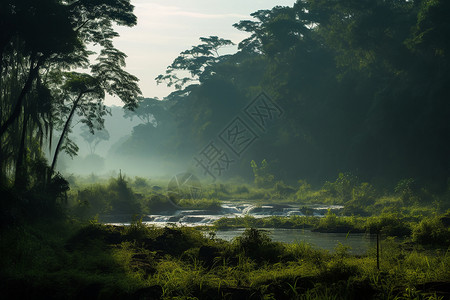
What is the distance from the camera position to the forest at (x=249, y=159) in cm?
705

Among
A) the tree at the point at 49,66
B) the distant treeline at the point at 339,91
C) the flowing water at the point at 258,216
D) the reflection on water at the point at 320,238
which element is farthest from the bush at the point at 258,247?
the distant treeline at the point at 339,91

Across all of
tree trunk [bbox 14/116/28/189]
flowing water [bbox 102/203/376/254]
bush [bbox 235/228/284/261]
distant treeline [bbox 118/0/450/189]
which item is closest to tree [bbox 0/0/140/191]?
tree trunk [bbox 14/116/28/189]

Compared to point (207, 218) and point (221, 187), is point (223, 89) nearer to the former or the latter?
point (221, 187)

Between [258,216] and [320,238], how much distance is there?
964cm

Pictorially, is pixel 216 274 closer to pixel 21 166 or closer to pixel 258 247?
pixel 258 247

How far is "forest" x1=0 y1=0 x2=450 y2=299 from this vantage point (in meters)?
7.05

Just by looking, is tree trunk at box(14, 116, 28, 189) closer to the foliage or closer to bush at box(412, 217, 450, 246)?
bush at box(412, 217, 450, 246)

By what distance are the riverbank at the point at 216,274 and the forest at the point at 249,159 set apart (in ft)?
0.10

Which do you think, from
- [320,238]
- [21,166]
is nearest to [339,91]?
[320,238]

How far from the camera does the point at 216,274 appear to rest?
7.94 metres

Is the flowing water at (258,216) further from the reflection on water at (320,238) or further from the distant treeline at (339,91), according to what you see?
the distant treeline at (339,91)

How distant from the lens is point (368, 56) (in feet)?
138

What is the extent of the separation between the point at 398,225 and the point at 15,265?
13.5 meters

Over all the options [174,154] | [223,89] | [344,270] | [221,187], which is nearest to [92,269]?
[344,270]
